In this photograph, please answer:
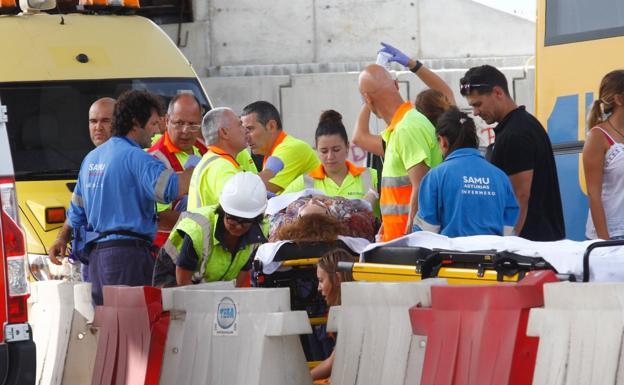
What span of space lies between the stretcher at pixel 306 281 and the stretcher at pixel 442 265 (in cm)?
90

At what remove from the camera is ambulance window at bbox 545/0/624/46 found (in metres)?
11.4

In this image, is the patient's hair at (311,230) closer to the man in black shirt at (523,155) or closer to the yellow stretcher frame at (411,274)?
the yellow stretcher frame at (411,274)

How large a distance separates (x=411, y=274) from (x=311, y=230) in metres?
1.46

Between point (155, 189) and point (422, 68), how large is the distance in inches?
93.8

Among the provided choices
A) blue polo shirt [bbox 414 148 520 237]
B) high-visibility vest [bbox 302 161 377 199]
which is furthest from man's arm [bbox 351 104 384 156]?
blue polo shirt [bbox 414 148 520 237]

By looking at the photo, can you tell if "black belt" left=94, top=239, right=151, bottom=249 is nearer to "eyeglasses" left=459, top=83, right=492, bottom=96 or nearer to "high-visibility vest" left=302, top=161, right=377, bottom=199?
"high-visibility vest" left=302, top=161, right=377, bottom=199

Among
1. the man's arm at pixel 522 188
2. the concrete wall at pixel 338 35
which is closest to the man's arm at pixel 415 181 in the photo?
the man's arm at pixel 522 188

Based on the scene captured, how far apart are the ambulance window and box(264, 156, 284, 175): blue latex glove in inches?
89.9

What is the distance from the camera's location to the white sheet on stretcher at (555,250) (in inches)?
258

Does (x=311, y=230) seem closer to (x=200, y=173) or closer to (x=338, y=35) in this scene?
(x=200, y=173)

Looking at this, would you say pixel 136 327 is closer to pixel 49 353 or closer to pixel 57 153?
pixel 49 353

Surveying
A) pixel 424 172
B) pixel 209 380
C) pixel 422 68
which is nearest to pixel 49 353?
pixel 209 380

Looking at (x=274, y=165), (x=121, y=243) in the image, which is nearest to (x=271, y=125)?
(x=274, y=165)

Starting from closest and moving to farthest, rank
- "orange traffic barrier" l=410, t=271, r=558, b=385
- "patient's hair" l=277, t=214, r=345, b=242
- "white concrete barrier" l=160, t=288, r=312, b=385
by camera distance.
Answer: "orange traffic barrier" l=410, t=271, r=558, b=385
"white concrete barrier" l=160, t=288, r=312, b=385
"patient's hair" l=277, t=214, r=345, b=242
